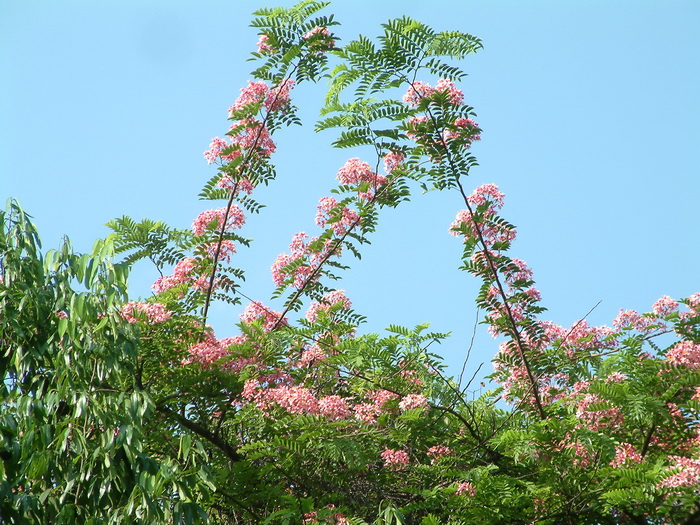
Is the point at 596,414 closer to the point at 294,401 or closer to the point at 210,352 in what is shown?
the point at 294,401

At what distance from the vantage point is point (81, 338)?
4.37m

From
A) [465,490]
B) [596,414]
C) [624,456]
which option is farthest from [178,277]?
[624,456]

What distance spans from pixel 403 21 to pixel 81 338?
3.90 metres

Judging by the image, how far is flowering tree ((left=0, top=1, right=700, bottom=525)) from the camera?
14.8ft

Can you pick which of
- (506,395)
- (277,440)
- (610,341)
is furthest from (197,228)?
(610,341)

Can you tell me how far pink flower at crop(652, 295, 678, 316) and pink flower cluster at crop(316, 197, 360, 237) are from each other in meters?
2.77

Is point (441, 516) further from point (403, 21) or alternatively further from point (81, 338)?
point (403, 21)

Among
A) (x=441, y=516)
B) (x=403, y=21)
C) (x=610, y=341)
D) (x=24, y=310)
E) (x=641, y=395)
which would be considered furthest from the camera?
(x=610, y=341)

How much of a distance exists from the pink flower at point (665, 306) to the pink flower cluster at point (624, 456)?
171 cm

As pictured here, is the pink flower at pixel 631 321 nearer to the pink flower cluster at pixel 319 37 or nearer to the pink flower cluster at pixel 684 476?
the pink flower cluster at pixel 684 476

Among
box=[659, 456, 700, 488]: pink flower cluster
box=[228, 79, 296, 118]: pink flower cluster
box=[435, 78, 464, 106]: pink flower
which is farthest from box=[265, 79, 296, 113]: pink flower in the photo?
box=[659, 456, 700, 488]: pink flower cluster

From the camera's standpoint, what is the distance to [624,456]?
578 centimetres

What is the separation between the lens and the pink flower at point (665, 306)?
7.20m

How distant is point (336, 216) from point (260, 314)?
114 cm
